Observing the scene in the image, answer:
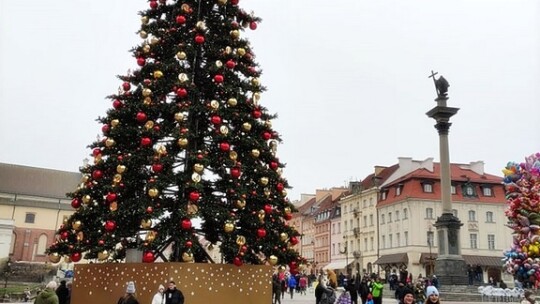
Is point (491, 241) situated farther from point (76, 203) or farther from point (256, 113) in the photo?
point (76, 203)

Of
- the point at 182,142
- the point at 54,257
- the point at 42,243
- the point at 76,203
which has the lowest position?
the point at 54,257

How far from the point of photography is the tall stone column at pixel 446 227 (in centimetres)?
3020

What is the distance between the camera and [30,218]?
292ft

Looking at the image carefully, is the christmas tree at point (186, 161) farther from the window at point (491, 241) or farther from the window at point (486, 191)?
the window at point (486, 191)

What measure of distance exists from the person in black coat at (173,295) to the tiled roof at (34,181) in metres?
88.1

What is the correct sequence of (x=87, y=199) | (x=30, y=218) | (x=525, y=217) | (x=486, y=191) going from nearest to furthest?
(x=87, y=199)
(x=525, y=217)
(x=486, y=191)
(x=30, y=218)

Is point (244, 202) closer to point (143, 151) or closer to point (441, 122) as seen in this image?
point (143, 151)

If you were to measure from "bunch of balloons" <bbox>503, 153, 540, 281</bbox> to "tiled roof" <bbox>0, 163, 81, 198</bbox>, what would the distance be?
288 ft

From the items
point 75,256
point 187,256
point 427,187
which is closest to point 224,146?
point 187,256

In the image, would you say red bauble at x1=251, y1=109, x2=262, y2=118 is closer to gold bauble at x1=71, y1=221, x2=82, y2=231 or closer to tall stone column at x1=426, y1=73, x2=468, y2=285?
gold bauble at x1=71, y1=221, x2=82, y2=231

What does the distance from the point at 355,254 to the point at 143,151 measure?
5769 cm

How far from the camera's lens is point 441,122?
3206 cm

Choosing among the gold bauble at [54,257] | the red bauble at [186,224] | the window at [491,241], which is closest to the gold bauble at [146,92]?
the red bauble at [186,224]

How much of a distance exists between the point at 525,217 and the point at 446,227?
53.3 feet
